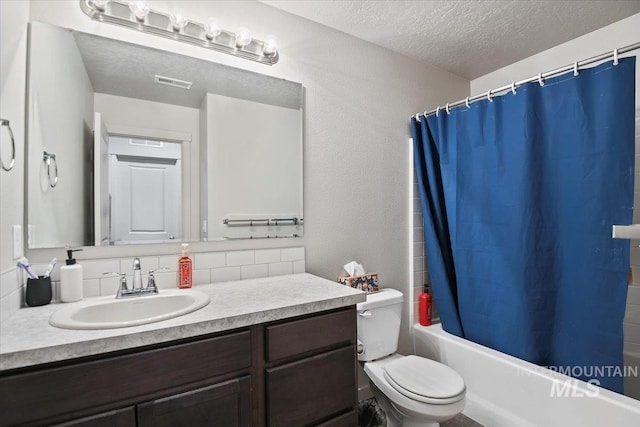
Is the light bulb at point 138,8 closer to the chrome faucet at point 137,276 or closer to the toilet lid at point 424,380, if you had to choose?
the chrome faucet at point 137,276

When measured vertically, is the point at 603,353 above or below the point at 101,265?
below

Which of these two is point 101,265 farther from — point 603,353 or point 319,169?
point 603,353

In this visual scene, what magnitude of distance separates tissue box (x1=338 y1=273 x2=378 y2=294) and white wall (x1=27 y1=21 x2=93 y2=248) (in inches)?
53.1

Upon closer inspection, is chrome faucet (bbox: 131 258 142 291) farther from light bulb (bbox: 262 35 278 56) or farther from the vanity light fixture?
light bulb (bbox: 262 35 278 56)

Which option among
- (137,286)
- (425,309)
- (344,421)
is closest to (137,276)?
(137,286)

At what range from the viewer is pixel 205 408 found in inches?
39.8

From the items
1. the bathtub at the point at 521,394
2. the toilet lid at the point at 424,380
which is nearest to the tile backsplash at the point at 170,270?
the toilet lid at the point at 424,380

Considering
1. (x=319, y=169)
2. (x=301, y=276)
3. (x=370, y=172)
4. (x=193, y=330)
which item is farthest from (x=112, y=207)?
(x=370, y=172)

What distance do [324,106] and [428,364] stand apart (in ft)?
5.43

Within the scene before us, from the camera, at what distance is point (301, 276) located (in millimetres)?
1756

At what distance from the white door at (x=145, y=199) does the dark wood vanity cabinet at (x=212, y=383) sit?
67 cm

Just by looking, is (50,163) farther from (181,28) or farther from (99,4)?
(181,28)

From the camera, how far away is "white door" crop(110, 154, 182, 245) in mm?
1415

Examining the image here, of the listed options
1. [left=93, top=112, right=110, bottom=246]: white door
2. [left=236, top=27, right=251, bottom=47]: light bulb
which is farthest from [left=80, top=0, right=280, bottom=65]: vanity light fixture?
[left=93, top=112, right=110, bottom=246]: white door
